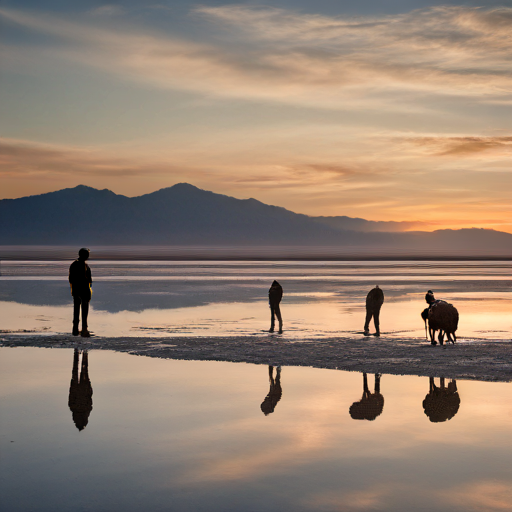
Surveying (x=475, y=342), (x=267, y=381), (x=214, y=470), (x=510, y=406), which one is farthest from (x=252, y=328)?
(x=214, y=470)

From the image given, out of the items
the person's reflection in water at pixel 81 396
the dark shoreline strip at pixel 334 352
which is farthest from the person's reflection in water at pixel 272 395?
the person's reflection in water at pixel 81 396

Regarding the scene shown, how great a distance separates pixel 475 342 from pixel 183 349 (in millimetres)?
6522

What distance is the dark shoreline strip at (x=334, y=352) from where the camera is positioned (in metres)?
11.4

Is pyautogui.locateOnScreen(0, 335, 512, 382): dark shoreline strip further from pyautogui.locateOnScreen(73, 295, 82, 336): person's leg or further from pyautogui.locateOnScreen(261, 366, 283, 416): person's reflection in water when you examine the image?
pyautogui.locateOnScreen(261, 366, 283, 416): person's reflection in water

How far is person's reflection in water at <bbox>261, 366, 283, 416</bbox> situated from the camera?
858 centimetres

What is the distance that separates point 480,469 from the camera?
618 centimetres

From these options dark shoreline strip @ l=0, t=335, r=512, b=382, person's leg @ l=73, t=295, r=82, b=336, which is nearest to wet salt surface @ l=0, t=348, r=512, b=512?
dark shoreline strip @ l=0, t=335, r=512, b=382

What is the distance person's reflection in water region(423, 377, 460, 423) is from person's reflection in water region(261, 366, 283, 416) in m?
2.01

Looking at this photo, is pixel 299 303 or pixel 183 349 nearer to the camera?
pixel 183 349

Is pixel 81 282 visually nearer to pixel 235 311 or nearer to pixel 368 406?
pixel 235 311

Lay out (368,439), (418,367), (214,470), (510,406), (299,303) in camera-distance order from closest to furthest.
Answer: (214,470), (368,439), (510,406), (418,367), (299,303)

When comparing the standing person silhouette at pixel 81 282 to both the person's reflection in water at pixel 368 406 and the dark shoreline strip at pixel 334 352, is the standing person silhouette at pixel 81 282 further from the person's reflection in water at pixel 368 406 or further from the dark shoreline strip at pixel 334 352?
the person's reflection in water at pixel 368 406

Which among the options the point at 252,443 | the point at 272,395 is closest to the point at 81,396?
the point at 272,395

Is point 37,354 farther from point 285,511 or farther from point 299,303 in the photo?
point 299,303
